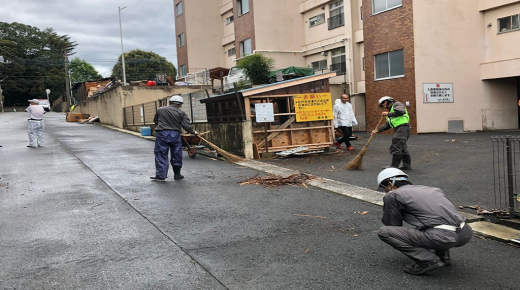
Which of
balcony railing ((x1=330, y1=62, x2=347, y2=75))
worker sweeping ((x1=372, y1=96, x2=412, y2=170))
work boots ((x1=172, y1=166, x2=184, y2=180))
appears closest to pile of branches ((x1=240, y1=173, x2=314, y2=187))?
work boots ((x1=172, y1=166, x2=184, y2=180))

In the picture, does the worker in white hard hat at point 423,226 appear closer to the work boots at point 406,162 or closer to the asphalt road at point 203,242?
the asphalt road at point 203,242

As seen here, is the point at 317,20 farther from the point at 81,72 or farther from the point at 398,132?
the point at 81,72

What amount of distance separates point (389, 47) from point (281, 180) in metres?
14.7

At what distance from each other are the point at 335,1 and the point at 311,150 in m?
16.5

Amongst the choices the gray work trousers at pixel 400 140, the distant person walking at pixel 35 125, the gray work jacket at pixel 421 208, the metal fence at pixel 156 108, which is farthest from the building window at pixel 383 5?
the gray work jacket at pixel 421 208

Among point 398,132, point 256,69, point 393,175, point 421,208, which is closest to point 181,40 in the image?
point 256,69

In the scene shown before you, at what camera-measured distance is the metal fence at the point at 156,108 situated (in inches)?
630

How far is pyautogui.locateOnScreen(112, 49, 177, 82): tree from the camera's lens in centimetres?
6544

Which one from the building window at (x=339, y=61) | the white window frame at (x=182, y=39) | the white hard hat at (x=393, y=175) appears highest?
the white window frame at (x=182, y=39)

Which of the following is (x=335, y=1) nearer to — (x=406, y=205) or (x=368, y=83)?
(x=368, y=83)

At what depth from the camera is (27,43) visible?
228 ft

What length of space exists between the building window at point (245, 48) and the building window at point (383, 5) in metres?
10.7

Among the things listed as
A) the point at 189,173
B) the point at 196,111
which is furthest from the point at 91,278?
the point at 196,111

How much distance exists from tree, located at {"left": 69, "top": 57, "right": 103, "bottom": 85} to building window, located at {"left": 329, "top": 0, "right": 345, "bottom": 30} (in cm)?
6812
